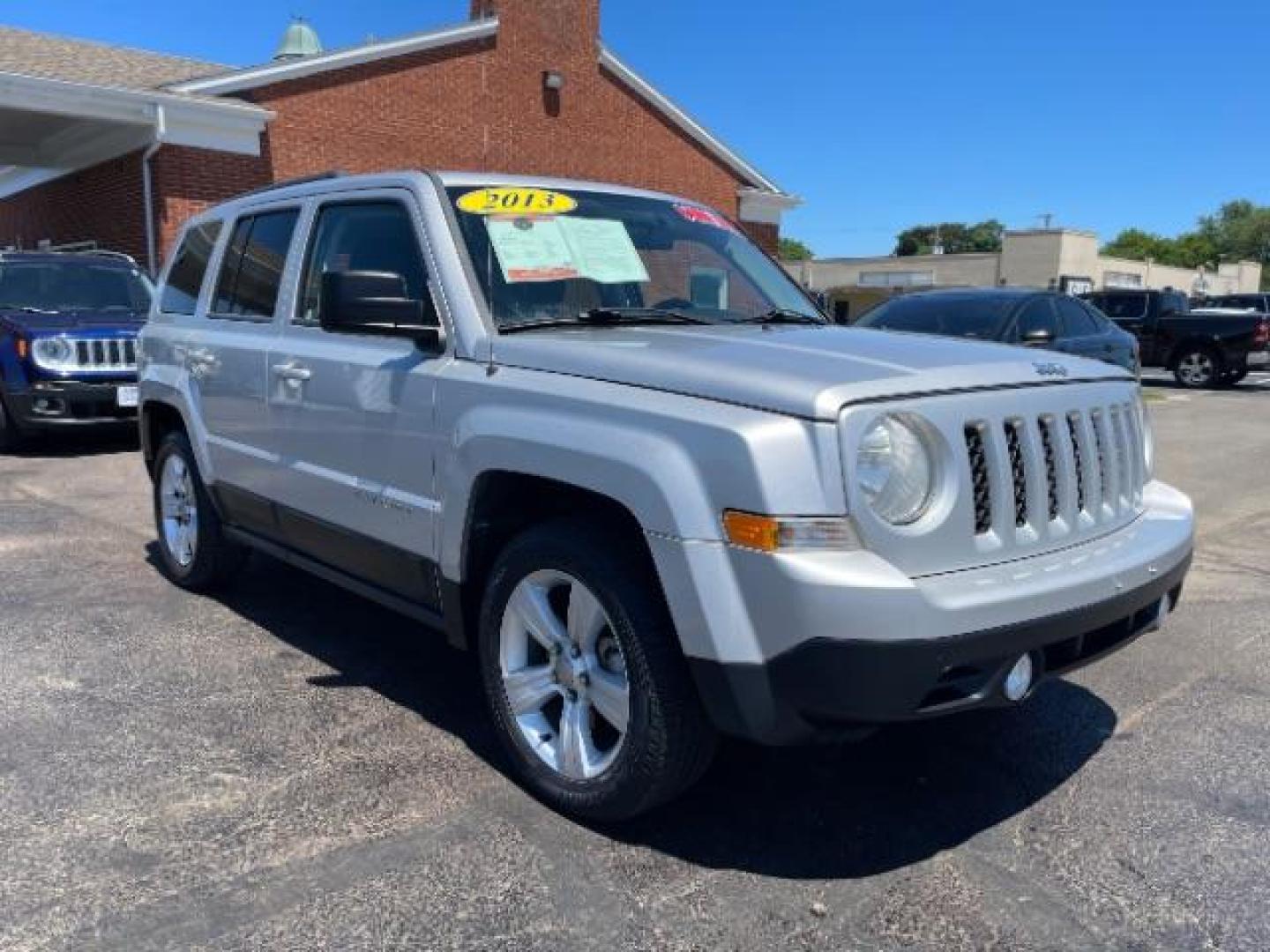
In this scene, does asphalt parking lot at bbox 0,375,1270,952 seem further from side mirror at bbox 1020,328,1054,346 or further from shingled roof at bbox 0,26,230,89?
shingled roof at bbox 0,26,230,89

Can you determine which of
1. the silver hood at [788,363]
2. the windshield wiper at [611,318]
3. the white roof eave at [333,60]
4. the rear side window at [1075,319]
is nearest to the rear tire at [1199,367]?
the rear side window at [1075,319]

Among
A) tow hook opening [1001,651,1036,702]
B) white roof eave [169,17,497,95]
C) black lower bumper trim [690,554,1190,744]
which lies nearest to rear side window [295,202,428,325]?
black lower bumper trim [690,554,1190,744]

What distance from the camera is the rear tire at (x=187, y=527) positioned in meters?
5.23

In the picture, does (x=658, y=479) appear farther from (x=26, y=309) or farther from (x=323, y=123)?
(x=323, y=123)

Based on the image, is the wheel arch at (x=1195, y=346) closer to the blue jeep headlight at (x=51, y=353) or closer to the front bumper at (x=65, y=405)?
the front bumper at (x=65, y=405)

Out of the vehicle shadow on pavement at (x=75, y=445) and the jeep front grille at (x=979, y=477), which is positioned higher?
the jeep front grille at (x=979, y=477)

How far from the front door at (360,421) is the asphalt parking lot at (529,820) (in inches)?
24.0

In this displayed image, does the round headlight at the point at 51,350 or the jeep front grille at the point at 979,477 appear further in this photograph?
the round headlight at the point at 51,350

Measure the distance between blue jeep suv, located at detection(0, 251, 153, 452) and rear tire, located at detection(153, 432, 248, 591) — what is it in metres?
4.30

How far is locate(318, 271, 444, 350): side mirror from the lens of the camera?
336 centimetres

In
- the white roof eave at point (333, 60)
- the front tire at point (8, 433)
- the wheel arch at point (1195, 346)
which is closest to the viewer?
the front tire at point (8, 433)

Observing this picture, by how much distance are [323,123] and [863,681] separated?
15.6m

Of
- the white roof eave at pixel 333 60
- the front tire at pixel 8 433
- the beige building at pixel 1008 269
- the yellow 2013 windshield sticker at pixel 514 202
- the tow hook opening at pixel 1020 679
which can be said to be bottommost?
the front tire at pixel 8 433

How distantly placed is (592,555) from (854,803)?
1141 millimetres
